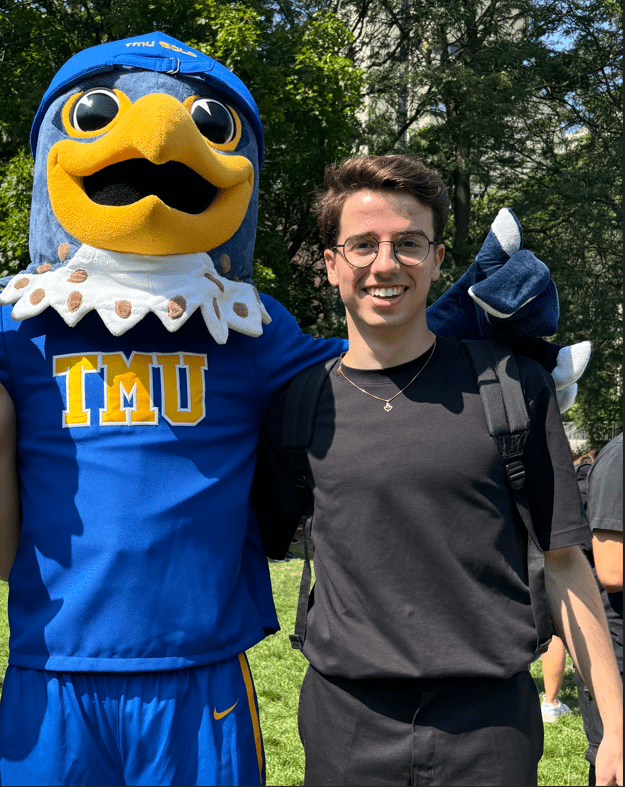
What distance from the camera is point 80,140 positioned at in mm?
2557

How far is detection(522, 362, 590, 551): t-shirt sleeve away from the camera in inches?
84.2

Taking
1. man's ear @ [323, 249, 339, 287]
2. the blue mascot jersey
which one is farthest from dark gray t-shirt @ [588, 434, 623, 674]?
the blue mascot jersey

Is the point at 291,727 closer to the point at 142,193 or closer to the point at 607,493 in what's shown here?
the point at 607,493

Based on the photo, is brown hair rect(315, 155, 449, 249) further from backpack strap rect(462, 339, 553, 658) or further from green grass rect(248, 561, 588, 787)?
green grass rect(248, 561, 588, 787)

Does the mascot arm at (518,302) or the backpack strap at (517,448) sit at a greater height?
the mascot arm at (518,302)

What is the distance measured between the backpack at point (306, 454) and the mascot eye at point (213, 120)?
82 centimetres

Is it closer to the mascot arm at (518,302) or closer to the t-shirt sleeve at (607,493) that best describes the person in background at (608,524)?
the t-shirt sleeve at (607,493)

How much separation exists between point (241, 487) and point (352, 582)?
0.53 metres

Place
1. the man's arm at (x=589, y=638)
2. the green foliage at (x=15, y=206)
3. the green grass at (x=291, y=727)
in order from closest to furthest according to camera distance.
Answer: the man's arm at (x=589, y=638) < the green grass at (x=291, y=727) < the green foliage at (x=15, y=206)

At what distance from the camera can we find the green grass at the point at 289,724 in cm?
494

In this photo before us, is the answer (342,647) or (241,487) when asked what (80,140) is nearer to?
(241,487)

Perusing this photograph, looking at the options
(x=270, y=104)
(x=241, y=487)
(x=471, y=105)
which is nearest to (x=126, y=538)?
(x=241, y=487)

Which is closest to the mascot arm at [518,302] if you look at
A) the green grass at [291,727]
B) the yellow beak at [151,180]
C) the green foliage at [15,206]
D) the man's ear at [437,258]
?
the man's ear at [437,258]

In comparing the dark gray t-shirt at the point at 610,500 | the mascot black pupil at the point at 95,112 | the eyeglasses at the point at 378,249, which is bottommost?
the dark gray t-shirt at the point at 610,500
